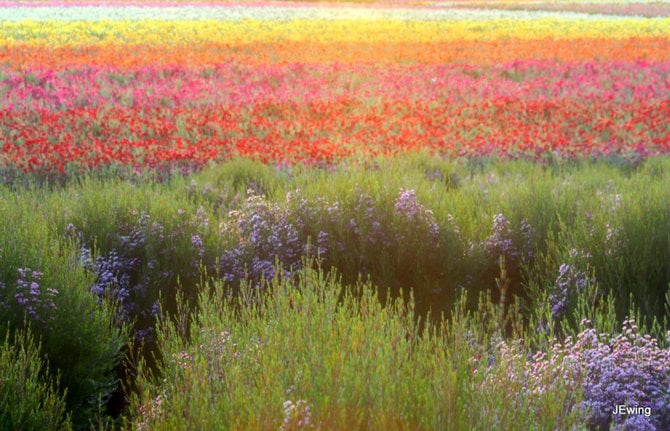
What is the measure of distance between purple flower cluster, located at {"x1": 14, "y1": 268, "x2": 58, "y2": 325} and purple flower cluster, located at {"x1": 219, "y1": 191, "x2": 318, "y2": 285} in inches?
63.3

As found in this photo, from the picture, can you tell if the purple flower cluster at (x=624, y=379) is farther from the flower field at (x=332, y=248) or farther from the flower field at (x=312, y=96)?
the flower field at (x=312, y=96)

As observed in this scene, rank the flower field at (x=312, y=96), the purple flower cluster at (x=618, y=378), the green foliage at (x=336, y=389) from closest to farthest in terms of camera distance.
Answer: the green foliage at (x=336, y=389), the purple flower cluster at (x=618, y=378), the flower field at (x=312, y=96)

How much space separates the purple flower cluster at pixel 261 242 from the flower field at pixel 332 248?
2cm

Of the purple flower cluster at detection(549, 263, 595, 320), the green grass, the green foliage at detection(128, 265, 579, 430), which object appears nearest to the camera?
the green foliage at detection(128, 265, 579, 430)

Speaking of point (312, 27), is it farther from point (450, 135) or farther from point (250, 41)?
point (450, 135)

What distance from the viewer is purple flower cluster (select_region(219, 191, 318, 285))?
6031mm

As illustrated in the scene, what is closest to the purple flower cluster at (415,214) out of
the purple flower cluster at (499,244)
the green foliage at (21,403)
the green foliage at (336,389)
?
the purple flower cluster at (499,244)

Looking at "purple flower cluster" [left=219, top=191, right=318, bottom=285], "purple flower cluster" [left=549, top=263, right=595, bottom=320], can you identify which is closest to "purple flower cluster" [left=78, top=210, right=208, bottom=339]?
"purple flower cluster" [left=219, top=191, right=318, bottom=285]

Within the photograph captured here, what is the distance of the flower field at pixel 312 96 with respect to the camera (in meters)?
10.4

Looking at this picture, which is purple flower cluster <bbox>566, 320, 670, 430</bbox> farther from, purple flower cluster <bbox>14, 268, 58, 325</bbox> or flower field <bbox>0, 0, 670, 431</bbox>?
purple flower cluster <bbox>14, 268, 58, 325</bbox>

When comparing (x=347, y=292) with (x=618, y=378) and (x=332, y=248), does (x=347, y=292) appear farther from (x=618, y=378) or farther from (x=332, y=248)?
(x=618, y=378)

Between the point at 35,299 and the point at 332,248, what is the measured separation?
8.26 ft

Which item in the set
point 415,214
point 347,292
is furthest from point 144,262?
point 415,214

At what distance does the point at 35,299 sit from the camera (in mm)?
4352
